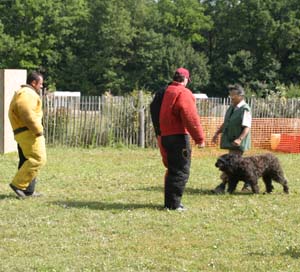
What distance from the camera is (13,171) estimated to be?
41.8 feet

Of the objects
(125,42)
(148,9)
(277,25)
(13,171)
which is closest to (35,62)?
(125,42)

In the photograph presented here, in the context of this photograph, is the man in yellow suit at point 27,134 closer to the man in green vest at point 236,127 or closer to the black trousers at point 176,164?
the black trousers at point 176,164

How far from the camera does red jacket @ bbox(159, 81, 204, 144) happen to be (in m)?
8.47

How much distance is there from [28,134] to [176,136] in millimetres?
2267

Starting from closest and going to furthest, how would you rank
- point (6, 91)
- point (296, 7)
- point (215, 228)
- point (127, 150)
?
point (215, 228), point (6, 91), point (127, 150), point (296, 7)

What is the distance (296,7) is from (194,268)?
65.5 meters

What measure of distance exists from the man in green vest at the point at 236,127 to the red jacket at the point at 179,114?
71.5 inches

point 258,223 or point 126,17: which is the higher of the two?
point 126,17

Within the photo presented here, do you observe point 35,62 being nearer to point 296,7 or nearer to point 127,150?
point 296,7

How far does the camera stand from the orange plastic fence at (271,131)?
1909cm

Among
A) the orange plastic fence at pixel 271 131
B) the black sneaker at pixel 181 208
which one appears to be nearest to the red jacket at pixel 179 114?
the black sneaker at pixel 181 208

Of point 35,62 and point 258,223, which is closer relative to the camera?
point 258,223

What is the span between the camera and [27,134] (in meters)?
9.60

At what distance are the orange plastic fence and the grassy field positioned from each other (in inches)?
273
